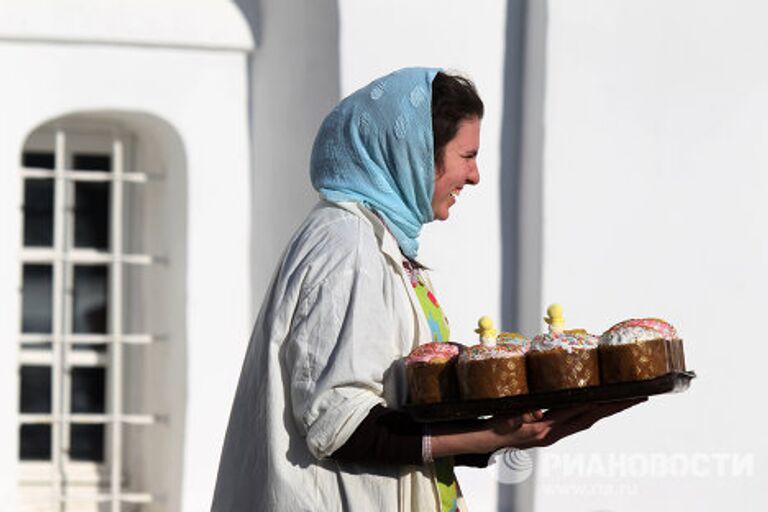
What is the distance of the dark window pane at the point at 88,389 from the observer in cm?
677

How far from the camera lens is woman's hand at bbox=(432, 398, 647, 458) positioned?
3.28m

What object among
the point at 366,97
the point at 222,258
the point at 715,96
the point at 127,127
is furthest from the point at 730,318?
the point at 366,97

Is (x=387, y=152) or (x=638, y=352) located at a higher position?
(x=387, y=152)

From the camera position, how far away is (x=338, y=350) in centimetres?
325

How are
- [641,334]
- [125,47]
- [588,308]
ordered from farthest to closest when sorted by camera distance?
[125,47], [588,308], [641,334]

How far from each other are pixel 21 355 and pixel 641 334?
370cm

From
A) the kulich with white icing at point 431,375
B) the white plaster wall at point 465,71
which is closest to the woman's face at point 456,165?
the kulich with white icing at point 431,375

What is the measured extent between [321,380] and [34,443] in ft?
11.9

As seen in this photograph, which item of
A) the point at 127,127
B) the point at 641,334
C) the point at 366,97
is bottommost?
the point at 641,334

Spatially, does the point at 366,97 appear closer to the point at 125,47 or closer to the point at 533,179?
the point at 533,179

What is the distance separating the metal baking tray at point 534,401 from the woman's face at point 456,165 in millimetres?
456

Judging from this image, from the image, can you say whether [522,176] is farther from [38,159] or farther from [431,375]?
[431,375]

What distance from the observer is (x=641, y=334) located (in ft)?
11.0

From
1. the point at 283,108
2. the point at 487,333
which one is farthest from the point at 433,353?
the point at 283,108
